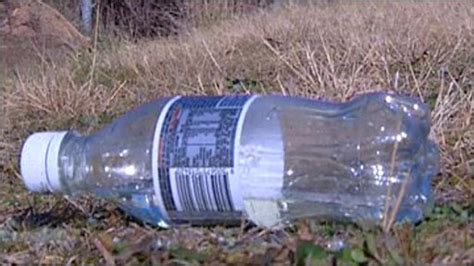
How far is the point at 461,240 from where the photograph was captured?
1963 millimetres

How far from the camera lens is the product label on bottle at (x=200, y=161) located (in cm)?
204

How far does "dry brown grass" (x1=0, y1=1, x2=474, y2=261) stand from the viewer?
305cm

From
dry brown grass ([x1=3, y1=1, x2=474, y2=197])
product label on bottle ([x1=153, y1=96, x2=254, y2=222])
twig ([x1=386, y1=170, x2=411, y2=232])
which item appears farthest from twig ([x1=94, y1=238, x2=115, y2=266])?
dry brown grass ([x1=3, y1=1, x2=474, y2=197])

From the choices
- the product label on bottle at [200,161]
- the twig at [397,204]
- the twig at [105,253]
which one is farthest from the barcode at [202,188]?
the twig at [397,204]

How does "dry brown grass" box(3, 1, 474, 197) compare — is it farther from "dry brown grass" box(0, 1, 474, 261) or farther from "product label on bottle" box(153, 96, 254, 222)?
"product label on bottle" box(153, 96, 254, 222)

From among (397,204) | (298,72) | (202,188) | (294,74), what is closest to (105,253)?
(202,188)

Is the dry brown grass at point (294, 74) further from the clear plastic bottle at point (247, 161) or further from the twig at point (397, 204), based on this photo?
the clear plastic bottle at point (247, 161)

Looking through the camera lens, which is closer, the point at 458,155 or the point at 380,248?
the point at 380,248

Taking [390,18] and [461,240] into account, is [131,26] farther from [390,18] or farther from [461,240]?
[461,240]

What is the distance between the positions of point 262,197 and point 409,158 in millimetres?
304

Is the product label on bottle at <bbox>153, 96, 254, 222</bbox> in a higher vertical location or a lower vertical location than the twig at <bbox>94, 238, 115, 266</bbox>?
higher

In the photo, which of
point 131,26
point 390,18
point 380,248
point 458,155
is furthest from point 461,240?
point 131,26

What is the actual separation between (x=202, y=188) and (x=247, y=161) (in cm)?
9

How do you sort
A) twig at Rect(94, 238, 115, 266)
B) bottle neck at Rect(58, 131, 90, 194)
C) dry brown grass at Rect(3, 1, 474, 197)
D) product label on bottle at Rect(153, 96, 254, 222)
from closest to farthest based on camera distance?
1. twig at Rect(94, 238, 115, 266)
2. product label on bottle at Rect(153, 96, 254, 222)
3. bottle neck at Rect(58, 131, 90, 194)
4. dry brown grass at Rect(3, 1, 474, 197)
